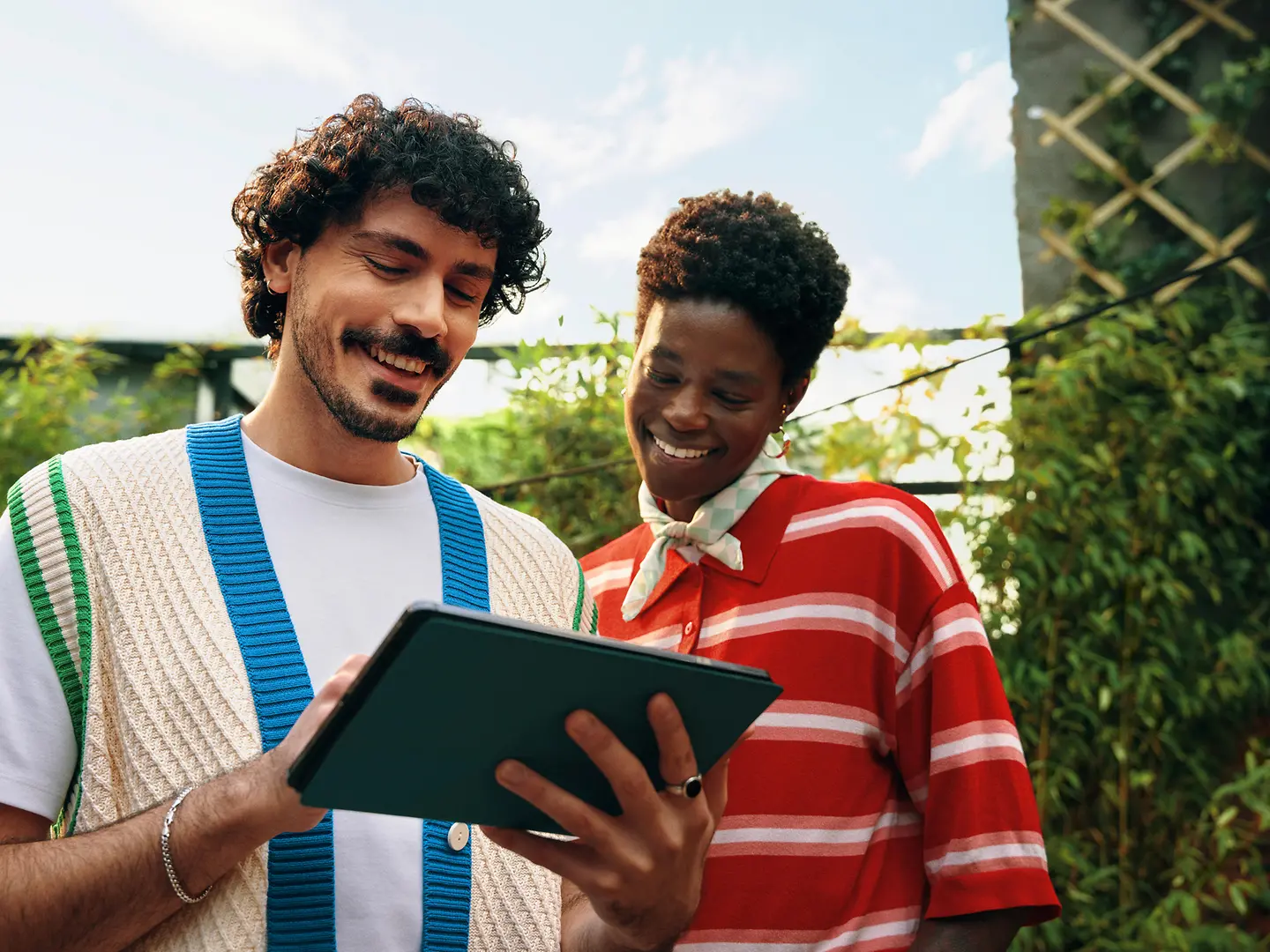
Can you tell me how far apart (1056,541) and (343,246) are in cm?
225

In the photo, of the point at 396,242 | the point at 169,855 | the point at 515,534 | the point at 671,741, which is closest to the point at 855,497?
the point at 515,534

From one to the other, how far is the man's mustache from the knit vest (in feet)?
0.68

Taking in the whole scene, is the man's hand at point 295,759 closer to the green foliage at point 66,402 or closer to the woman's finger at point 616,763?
the woman's finger at point 616,763

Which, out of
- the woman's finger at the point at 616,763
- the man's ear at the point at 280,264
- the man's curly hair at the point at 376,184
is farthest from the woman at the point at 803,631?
the woman's finger at the point at 616,763

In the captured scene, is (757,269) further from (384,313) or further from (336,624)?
(336,624)

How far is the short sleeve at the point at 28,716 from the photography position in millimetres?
1127

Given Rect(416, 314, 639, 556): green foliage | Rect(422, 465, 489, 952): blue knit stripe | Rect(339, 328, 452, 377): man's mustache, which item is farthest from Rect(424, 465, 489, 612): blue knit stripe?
Rect(416, 314, 639, 556): green foliage

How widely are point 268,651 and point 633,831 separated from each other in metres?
0.48

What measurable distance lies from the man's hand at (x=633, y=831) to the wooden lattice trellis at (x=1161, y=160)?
2.92 metres

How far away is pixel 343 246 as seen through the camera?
146cm

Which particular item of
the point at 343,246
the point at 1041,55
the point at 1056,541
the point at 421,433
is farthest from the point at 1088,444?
the point at 343,246

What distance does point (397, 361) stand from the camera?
142 cm

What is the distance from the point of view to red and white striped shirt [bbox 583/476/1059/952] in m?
1.57

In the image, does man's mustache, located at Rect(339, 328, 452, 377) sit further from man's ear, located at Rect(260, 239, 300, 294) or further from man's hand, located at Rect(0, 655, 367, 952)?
man's hand, located at Rect(0, 655, 367, 952)
